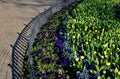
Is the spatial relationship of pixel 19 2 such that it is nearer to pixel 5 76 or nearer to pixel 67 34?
pixel 67 34

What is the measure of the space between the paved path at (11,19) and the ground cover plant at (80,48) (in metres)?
1.40

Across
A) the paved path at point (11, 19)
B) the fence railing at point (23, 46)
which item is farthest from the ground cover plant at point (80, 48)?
the paved path at point (11, 19)

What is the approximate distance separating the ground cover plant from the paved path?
1396mm

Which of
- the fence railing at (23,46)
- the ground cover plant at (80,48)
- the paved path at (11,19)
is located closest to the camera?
the ground cover plant at (80,48)

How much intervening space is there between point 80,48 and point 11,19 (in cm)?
816

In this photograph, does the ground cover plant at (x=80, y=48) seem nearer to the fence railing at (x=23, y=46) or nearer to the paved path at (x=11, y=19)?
the fence railing at (x=23, y=46)

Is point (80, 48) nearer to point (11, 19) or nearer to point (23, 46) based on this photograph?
point (23, 46)

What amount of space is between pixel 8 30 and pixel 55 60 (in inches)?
222

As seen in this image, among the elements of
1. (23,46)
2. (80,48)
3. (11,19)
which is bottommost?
(80,48)

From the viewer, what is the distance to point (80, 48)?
1467 cm

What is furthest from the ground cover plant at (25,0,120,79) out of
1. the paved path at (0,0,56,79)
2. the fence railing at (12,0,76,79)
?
the paved path at (0,0,56,79)

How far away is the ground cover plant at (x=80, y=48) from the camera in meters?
12.8

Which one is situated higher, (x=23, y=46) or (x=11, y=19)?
(x=11, y=19)

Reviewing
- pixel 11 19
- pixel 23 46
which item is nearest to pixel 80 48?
pixel 23 46
